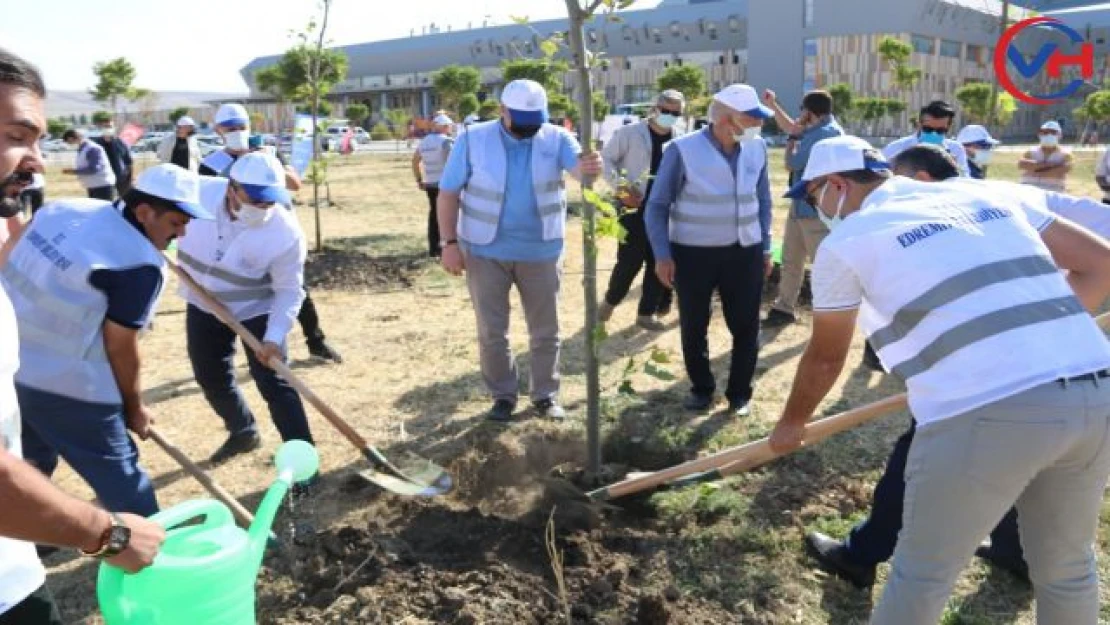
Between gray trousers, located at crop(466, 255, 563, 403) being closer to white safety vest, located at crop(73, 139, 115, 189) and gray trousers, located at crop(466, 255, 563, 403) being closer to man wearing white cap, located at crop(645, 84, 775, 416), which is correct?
man wearing white cap, located at crop(645, 84, 775, 416)

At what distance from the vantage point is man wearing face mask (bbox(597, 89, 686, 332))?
6590 millimetres

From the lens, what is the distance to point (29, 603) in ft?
5.57

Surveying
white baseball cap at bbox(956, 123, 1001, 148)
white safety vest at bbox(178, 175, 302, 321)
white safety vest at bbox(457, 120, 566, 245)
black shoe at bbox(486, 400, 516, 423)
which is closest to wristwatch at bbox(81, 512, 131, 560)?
white safety vest at bbox(178, 175, 302, 321)

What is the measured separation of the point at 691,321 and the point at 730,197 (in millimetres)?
721

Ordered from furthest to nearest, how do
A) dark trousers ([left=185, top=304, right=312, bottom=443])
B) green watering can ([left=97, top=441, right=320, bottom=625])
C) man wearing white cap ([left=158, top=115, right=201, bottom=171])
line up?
man wearing white cap ([left=158, top=115, right=201, bottom=171]), dark trousers ([left=185, top=304, right=312, bottom=443]), green watering can ([left=97, top=441, right=320, bottom=625])

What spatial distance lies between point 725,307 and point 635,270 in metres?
1.96

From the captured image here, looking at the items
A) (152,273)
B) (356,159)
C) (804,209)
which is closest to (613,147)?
(804,209)

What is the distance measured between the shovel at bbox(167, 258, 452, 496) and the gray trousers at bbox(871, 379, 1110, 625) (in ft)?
6.79

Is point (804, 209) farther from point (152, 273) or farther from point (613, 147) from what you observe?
point (152, 273)

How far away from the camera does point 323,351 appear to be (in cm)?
614

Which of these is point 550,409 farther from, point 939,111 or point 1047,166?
point 1047,166

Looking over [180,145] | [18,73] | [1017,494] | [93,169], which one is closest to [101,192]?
[93,169]

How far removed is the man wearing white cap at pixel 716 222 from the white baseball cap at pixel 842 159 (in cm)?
194

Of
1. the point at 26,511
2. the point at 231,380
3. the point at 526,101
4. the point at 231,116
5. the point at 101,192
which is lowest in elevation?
the point at 231,380
